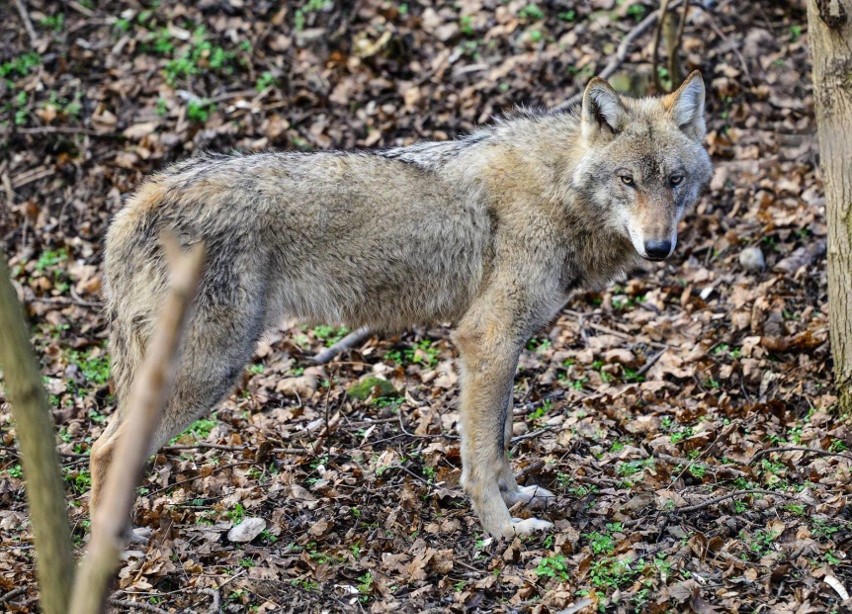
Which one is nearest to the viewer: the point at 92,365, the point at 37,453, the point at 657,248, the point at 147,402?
the point at 147,402

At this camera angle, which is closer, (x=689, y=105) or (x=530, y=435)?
(x=689, y=105)

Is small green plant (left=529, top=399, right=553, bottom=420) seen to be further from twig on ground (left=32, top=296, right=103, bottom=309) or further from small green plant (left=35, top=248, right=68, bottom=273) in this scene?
small green plant (left=35, top=248, right=68, bottom=273)

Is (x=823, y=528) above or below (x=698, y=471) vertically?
above

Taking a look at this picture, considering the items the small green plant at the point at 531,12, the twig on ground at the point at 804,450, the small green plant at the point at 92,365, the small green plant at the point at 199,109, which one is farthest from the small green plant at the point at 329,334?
the small green plant at the point at 531,12

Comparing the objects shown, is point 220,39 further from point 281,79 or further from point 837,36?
point 837,36

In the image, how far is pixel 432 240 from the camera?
5742mm

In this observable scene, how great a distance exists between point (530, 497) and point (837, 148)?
9.96 feet

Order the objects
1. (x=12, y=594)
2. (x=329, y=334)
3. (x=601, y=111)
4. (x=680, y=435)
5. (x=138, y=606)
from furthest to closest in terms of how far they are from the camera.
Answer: (x=329, y=334) < (x=680, y=435) < (x=601, y=111) < (x=12, y=594) < (x=138, y=606)

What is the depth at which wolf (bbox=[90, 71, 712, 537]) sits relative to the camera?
5238mm

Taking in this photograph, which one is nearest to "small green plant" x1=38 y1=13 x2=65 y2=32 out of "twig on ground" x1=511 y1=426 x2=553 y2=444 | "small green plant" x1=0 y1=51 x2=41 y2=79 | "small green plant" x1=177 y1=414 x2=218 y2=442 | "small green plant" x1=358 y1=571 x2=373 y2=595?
"small green plant" x1=0 y1=51 x2=41 y2=79

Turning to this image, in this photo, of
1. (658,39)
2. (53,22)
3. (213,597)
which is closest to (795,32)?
(658,39)

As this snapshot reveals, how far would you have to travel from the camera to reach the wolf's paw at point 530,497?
18.7ft

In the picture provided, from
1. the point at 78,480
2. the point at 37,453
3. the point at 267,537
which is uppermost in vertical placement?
the point at 37,453

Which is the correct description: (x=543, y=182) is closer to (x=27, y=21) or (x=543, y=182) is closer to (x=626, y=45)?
(x=626, y=45)
